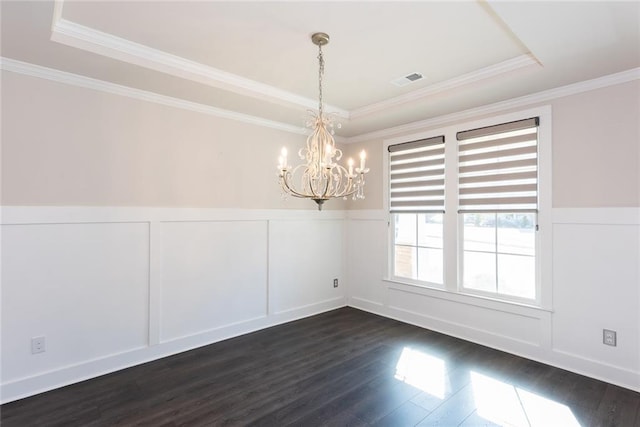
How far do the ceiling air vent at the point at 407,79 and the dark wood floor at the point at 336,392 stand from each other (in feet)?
8.87

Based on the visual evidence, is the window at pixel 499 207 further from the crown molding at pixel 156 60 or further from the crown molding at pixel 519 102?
the crown molding at pixel 156 60

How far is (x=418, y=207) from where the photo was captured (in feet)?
13.9

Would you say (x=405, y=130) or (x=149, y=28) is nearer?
(x=149, y=28)

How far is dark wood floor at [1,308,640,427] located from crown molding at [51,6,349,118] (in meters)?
2.60

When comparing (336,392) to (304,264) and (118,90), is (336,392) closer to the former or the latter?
(304,264)

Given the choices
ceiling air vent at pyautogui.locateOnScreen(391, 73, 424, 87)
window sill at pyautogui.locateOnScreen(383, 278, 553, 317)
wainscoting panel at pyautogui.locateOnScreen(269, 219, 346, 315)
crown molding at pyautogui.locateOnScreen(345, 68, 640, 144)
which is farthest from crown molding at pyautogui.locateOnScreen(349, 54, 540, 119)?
window sill at pyautogui.locateOnScreen(383, 278, 553, 317)

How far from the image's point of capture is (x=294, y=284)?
4.46 meters

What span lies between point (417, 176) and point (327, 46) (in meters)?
2.18

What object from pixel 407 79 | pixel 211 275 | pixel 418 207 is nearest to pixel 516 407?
pixel 418 207

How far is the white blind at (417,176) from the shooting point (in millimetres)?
4035

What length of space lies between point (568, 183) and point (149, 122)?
3.99 m

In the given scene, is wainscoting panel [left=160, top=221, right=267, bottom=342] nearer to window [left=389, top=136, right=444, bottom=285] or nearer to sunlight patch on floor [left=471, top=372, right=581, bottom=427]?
window [left=389, top=136, right=444, bottom=285]

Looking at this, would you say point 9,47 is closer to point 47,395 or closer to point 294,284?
point 47,395

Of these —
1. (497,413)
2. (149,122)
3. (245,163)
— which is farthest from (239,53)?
(497,413)
